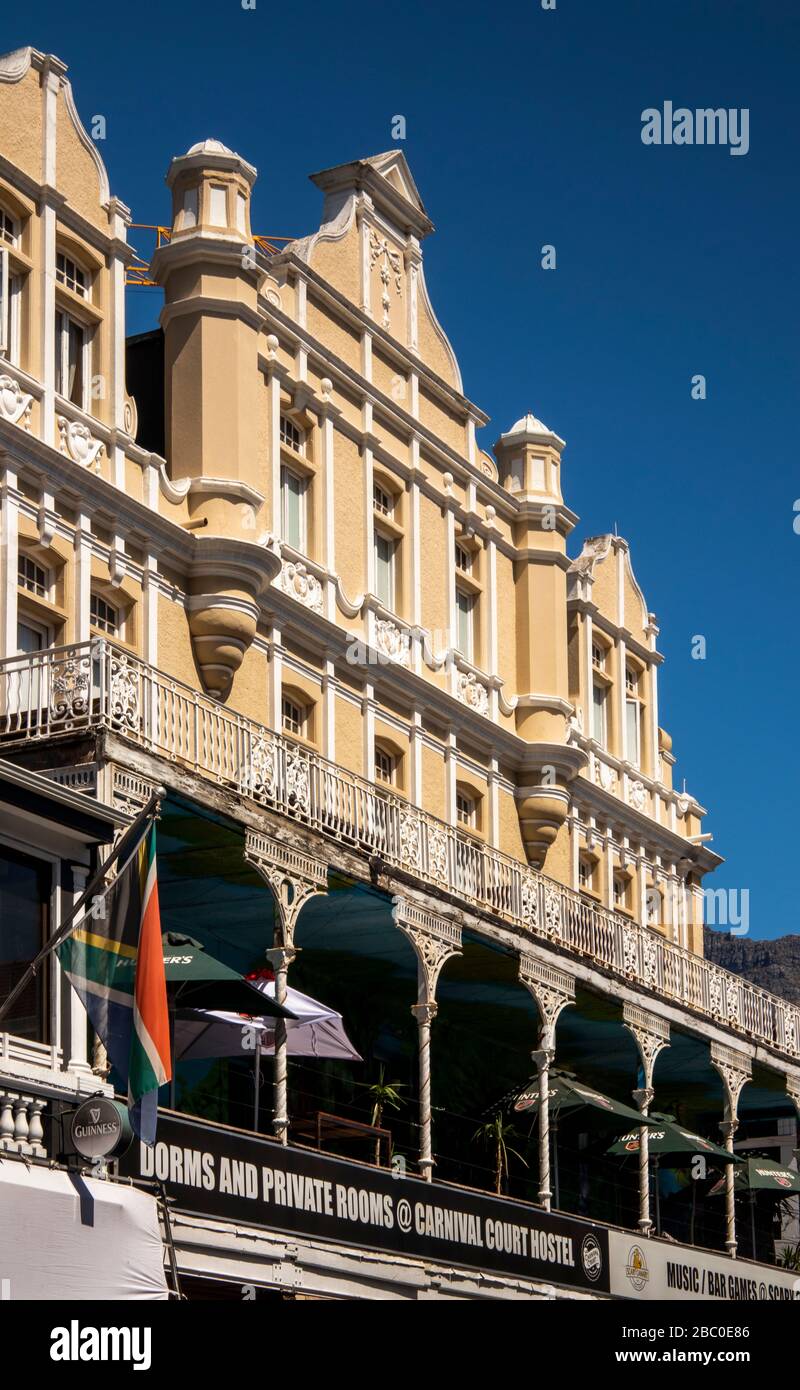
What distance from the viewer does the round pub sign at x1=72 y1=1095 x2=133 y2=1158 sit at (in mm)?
21734

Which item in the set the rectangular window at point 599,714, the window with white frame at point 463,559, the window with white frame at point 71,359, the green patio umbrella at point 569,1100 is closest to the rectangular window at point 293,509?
the window with white frame at point 71,359

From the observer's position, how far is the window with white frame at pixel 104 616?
1196 inches

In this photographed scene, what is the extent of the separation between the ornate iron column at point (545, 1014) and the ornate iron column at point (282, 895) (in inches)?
226

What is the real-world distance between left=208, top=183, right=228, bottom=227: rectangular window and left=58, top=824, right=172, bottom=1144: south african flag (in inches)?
506

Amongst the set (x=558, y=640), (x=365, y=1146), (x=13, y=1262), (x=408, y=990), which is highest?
(x=558, y=640)

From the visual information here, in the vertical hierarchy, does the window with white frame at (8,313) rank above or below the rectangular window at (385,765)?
above

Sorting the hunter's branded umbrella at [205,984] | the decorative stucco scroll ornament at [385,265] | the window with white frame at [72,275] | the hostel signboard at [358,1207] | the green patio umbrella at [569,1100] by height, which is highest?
the decorative stucco scroll ornament at [385,265]

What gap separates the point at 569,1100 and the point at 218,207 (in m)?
13.0

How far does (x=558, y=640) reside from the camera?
41625 mm

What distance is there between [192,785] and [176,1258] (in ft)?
16.2

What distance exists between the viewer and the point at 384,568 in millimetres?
37656

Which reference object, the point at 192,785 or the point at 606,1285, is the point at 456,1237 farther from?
the point at 192,785

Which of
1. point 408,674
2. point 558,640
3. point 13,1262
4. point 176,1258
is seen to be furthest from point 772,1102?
point 13,1262

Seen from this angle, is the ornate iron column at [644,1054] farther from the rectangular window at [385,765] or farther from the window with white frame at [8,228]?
the window with white frame at [8,228]
